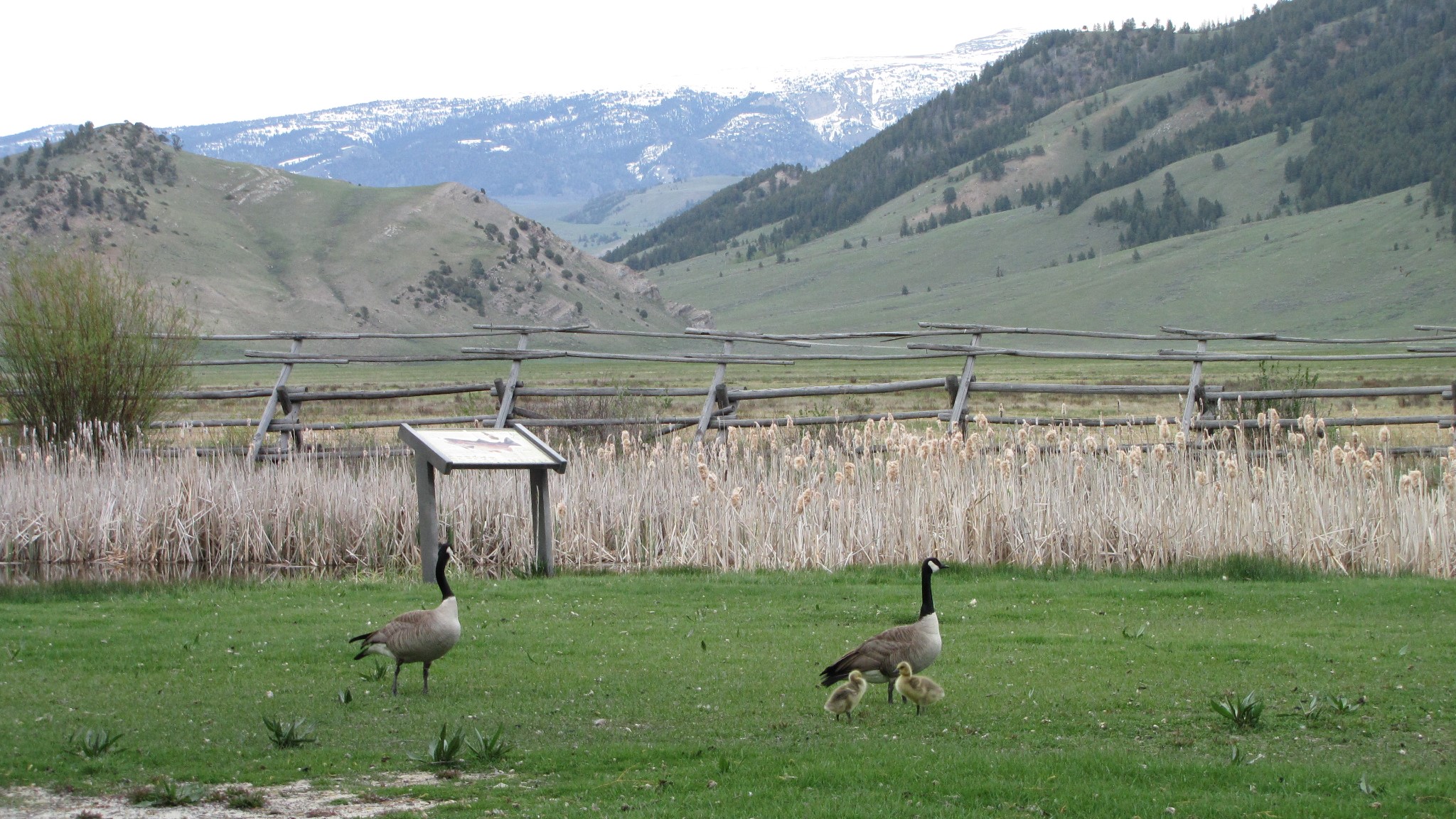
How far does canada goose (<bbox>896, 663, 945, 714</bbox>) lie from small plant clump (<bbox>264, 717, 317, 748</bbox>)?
8.47 feet

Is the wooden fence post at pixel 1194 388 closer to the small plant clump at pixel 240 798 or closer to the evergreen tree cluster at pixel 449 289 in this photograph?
the small plant clump at pixel 240 798

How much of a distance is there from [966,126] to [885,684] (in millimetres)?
174994

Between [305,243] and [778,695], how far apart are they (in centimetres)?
9174

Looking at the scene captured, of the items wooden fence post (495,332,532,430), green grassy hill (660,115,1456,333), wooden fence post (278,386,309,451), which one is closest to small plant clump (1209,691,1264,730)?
wooden fence post (495,332,532,430)

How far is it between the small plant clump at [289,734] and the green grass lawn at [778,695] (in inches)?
3.2

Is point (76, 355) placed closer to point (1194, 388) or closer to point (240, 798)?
point (240, 798)

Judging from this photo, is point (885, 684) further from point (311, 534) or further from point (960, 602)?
point (311, 534)

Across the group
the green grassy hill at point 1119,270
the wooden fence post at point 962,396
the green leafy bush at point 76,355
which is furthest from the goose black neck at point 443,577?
the green grassy hill at point 1119,270

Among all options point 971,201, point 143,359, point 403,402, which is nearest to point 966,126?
point 971,201

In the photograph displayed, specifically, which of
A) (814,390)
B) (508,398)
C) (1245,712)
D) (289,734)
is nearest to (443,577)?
(289,734)

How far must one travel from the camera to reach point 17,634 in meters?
8.36

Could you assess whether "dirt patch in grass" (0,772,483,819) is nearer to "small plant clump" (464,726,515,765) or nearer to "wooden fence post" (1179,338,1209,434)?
"small plant clump" (464,726,515,765)

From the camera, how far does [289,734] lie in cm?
562

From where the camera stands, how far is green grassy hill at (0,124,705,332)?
79000 mm
